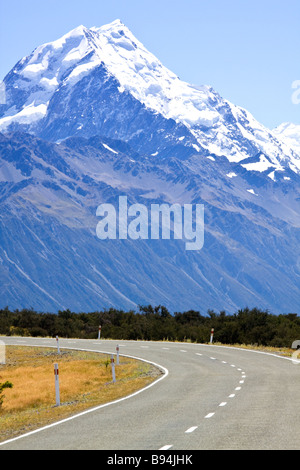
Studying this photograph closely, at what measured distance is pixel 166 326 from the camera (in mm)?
56938

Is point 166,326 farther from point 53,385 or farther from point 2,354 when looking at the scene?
point 53,385

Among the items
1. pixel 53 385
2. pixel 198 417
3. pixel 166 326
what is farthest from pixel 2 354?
pixel 198 417

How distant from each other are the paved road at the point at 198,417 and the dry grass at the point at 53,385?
0.89 meters

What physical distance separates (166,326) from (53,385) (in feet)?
92.2

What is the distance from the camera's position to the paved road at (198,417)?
529 inches

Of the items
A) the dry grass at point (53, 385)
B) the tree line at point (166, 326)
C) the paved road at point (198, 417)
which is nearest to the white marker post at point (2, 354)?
the dry grass at point (53, 385)

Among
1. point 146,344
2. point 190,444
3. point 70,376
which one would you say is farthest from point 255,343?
point 190,444

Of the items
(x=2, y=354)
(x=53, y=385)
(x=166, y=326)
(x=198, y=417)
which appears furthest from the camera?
(x=166, y=326)

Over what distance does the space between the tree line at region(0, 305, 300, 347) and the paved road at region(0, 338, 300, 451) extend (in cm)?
1621

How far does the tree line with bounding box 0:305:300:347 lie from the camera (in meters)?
46.8

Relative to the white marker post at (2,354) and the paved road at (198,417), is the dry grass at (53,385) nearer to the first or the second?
the white marker post at (2,354)

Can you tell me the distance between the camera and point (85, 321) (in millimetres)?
69500

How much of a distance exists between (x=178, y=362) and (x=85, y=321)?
1410 inches
